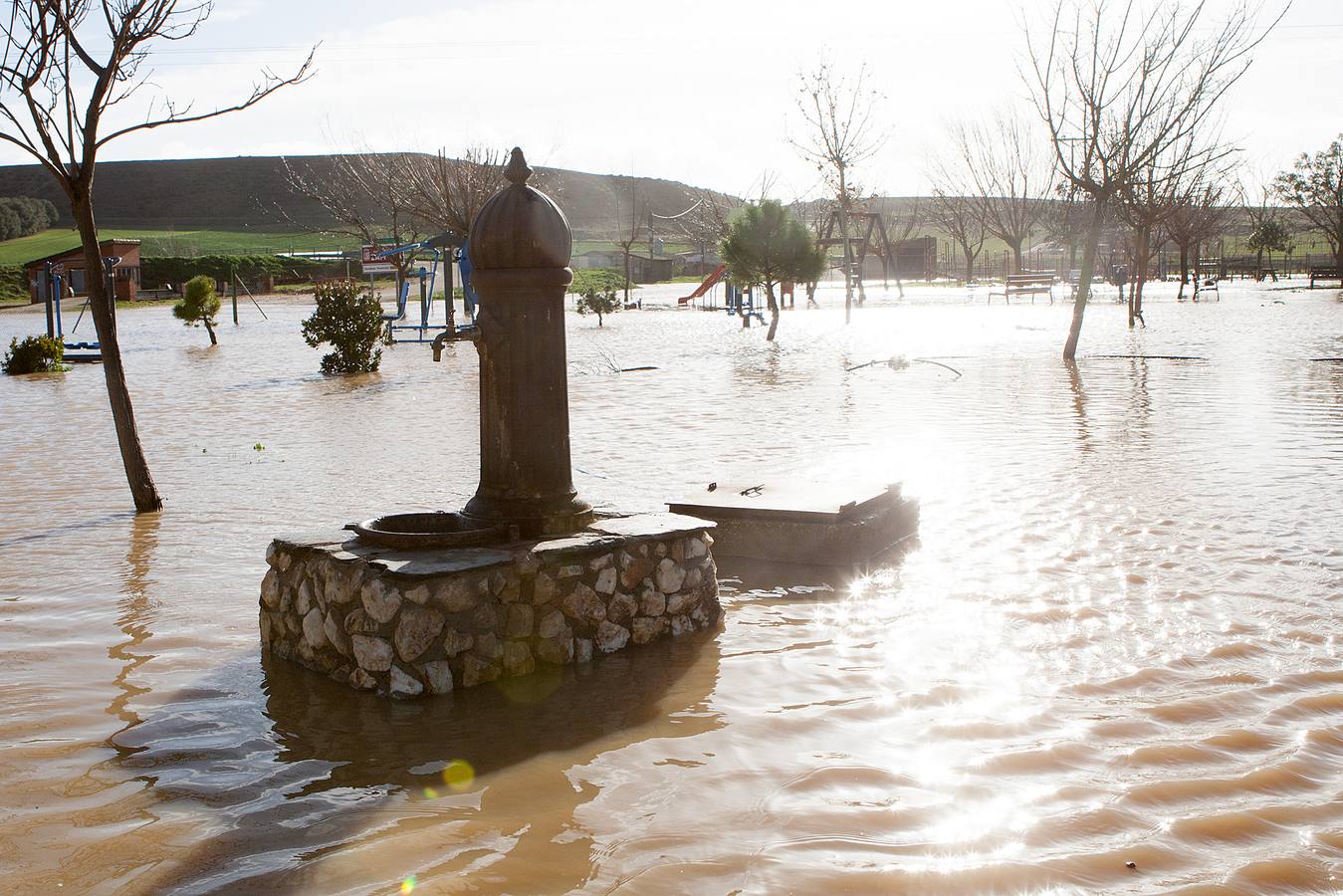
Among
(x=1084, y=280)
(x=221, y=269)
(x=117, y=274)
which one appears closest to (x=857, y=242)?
(x=1084, y=280)

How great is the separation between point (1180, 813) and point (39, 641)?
13.9 ft

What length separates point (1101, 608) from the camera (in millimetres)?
4816

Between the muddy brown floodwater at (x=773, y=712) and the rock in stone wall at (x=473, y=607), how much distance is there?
0.11 meters

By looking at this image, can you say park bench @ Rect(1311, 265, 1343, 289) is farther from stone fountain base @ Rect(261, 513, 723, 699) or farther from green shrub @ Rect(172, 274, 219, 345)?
stone fountain base @ Rect(261, 513, 723, 699)

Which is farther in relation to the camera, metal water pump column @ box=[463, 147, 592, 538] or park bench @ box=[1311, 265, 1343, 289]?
park bench @ box=[1311, 265, 1343, 289]

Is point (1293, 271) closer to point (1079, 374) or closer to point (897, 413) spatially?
point (1079, 374)

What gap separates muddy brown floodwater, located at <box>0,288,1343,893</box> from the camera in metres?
2.89

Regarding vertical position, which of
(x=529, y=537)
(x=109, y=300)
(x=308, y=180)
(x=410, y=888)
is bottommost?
(x=410, y=888)

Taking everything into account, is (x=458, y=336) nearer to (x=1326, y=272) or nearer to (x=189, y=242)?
(x=1326, y=272)

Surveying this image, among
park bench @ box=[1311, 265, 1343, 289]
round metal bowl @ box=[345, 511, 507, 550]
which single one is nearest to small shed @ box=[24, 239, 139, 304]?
round metal bowl @ box=[345, 511, 507, 550]

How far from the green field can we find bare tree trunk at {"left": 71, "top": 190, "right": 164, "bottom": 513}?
241ft

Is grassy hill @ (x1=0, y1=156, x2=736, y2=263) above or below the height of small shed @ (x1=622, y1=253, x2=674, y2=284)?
above

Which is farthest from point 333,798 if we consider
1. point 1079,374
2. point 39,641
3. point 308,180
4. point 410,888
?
point 308,180

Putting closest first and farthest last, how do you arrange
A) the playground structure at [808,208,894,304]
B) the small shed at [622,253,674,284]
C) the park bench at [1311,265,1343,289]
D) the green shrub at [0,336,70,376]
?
the green shrub at [0,336,70,376], the playground structure at [808,208,894,304], the park bench at [1311,265,1343,289], the small shed at [622,253,674,284]
